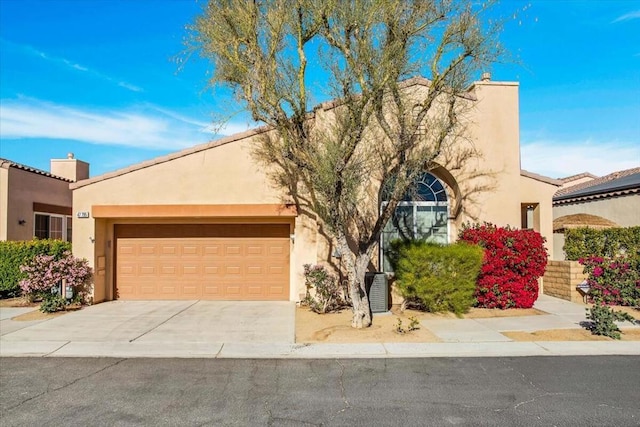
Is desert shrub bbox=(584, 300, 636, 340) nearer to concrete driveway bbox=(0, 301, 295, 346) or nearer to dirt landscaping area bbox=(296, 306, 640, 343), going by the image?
dirt landscaping area bbox=(296, 306, 640, 343)

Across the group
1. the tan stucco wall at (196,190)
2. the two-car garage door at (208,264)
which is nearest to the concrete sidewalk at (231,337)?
the two-car garage door at (208,264)

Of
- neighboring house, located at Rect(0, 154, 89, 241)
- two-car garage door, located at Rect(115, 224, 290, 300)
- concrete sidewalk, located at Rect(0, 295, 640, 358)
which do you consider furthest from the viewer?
neighboring house, located at Rect(0, 154, 89, 241)

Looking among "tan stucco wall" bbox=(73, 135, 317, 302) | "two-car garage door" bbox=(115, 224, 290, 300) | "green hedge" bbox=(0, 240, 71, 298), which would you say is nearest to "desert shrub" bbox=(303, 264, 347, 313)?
"tan stucco wall" bbox=(73, 135, 317, 302)

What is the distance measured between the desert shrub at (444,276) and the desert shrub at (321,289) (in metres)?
1.89

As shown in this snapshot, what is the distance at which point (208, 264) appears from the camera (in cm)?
1337

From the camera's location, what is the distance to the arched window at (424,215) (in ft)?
43.2

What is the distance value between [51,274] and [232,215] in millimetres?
4933

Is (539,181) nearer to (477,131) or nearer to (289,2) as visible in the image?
(477,131)

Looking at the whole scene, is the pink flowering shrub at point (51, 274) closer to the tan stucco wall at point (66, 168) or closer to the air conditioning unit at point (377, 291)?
the air conditioning unit at point (377, 291)

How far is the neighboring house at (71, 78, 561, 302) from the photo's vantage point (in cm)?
1264

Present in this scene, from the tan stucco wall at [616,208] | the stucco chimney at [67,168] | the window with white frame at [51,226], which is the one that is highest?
the stucco chimney at [67,168]

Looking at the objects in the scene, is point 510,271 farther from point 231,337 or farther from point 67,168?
point 67,168

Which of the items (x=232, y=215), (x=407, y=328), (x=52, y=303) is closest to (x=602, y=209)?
(x=407, y=328)

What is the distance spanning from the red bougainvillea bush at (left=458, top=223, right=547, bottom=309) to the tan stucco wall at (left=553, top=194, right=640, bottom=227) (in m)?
7.68
